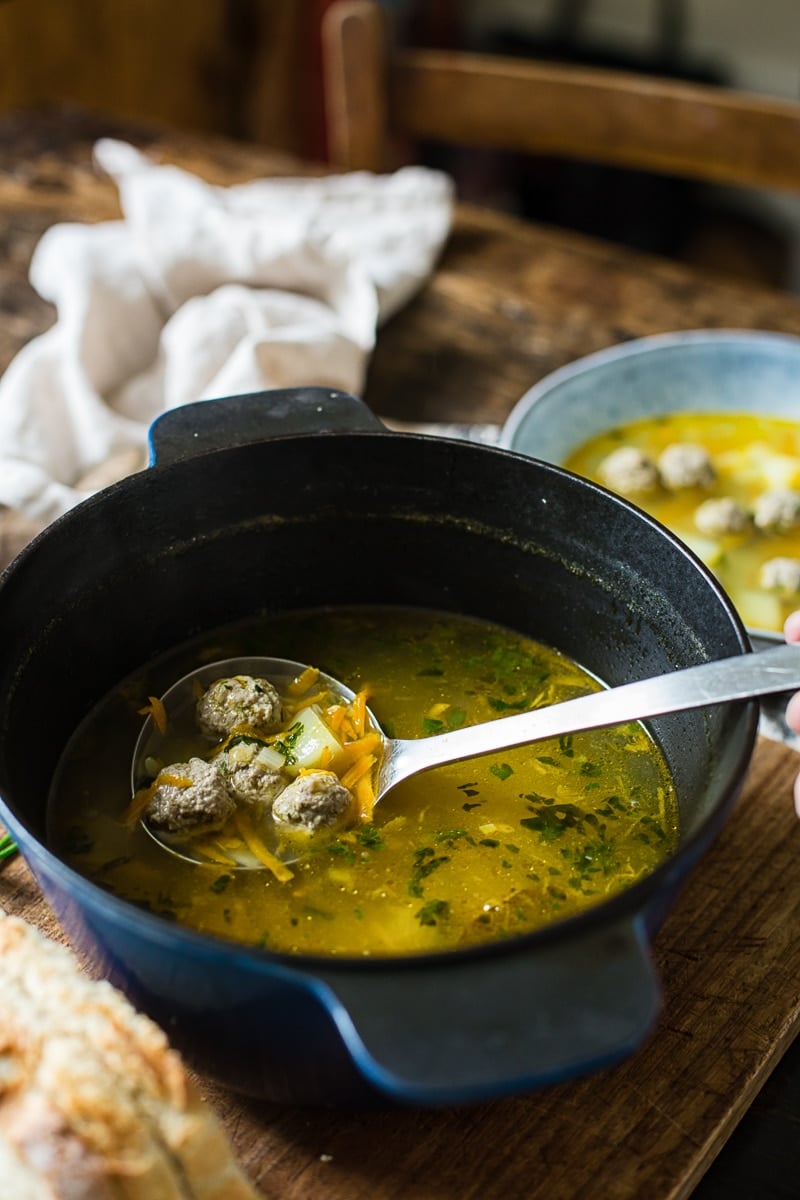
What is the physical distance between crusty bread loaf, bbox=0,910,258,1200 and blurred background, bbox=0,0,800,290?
3.93m

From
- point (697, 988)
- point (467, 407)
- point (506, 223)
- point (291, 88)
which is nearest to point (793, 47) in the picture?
point (291, 88)

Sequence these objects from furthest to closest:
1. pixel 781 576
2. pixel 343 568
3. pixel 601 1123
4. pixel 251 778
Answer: pixel 781 576 < pixel 343 568 < pixel 251 778 < pixel 601 1123

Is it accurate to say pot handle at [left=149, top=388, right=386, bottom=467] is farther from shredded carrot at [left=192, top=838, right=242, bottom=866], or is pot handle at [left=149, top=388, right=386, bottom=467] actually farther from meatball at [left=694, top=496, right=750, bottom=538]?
meatball at [left=694, top=496, right=750, bottom=538]

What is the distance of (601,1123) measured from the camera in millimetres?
1148

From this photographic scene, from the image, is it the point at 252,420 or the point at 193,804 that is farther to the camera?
the point at 252,420

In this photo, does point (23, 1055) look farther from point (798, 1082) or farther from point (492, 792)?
point (798, 1082)

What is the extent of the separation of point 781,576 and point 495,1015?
1.12 m

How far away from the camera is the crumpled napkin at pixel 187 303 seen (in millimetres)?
2061

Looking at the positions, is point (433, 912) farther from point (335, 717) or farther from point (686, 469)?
point (686, 469)

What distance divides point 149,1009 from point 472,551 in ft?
2.42

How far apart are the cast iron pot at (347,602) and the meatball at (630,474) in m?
0.49

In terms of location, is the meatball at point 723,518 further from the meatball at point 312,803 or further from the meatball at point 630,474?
the meatball at point 312,803

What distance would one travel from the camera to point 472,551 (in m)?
1.58

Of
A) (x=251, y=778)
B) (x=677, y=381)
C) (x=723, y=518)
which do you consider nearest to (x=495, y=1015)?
(x=251, y=778)
